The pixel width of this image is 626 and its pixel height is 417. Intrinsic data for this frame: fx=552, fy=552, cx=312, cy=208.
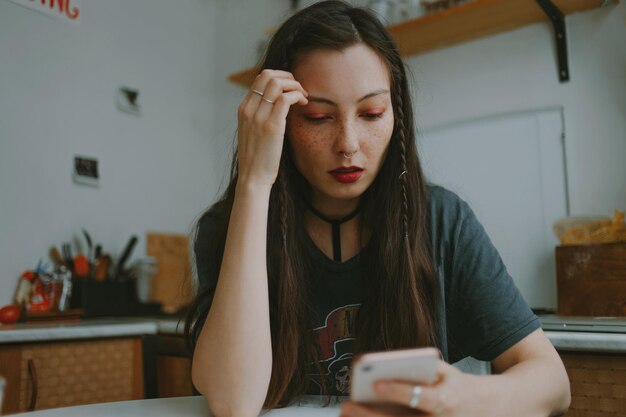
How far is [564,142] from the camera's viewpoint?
1729 millimetres

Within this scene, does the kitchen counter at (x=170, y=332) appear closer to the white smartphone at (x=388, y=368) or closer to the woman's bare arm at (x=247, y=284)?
the woman's bare arm at (x=247, y=284)

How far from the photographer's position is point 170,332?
1780 millimetres

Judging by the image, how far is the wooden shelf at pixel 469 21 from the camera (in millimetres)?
1683

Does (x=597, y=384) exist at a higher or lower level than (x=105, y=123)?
lower

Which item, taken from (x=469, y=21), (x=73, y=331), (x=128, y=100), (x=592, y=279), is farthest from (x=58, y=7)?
(x=592, y=279)

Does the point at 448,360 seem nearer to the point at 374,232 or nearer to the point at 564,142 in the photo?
the point at 374,232

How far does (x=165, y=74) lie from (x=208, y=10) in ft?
1.65

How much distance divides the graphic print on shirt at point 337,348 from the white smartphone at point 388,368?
0.49 metres

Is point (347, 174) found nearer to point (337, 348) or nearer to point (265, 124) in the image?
point (265, 124)

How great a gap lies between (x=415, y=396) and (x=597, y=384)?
34.0 inches

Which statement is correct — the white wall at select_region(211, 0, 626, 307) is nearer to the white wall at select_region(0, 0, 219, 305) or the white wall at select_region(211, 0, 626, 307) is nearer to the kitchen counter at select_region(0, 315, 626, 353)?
the kitchen counter at select_region(0, 315, 626, 353)

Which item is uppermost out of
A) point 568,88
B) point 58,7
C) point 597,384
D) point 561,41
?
point 58,7

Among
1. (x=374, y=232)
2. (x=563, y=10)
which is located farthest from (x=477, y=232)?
(x=563, y=10)

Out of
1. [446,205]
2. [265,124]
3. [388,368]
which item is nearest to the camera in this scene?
[388,368]
